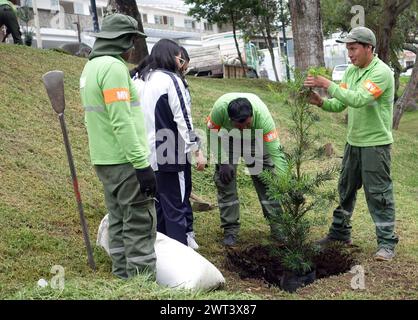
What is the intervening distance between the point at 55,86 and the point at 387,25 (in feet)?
46.6

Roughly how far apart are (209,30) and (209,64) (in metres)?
34.0

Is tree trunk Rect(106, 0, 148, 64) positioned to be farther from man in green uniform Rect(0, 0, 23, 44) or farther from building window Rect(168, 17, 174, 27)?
building window Rect(168, 17, 174, 27)

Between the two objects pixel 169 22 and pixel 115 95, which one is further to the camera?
pixel 169 22

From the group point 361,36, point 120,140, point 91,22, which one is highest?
point 91,22

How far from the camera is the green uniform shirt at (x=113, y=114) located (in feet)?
13.7

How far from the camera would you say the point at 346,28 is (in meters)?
28.7

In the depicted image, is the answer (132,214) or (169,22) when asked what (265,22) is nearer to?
(132,214)

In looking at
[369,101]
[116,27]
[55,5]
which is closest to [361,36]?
[369,101]

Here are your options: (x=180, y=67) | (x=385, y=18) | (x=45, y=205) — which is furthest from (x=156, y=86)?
(x=385, y=18)

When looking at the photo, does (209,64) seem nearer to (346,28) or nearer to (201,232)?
(346,28)

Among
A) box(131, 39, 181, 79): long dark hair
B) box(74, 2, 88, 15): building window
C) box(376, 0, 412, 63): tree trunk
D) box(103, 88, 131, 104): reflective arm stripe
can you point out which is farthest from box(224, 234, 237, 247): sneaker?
box(74, 2, 88, 15): building window

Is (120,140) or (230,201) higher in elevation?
(120,140)

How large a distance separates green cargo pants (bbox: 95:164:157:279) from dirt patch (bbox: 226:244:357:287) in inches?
48.9

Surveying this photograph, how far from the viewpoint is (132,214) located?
14.5ft
